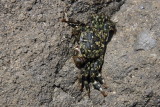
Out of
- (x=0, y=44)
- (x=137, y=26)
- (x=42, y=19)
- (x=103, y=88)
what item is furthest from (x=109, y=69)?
(x=0, y=44)

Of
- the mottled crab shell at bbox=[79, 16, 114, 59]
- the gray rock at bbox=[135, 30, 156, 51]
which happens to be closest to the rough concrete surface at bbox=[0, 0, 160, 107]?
the gray rock at bbox=[135, 30, 156, 51]

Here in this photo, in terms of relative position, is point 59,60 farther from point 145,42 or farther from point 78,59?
point 145,42

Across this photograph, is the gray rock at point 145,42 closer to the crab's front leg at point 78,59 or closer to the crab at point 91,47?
the crab at point 91,47

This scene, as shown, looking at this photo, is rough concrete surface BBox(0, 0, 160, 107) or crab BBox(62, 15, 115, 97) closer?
rough concrete surface BBox(0, 0, 160, 107)

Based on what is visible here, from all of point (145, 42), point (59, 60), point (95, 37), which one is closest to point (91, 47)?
point (95, 37)

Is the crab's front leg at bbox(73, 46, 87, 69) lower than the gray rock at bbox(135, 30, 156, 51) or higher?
lower

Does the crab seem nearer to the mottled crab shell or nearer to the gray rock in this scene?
the mottled crab shell

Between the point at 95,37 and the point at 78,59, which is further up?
the point at 95,37

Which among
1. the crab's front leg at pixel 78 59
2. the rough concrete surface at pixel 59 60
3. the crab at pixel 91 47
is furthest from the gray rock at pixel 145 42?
the crab's front leg at pixel 78 59
